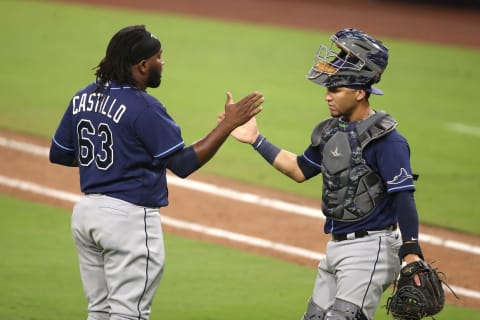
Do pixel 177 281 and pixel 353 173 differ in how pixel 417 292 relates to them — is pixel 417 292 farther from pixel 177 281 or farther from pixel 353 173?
pixel 177 281

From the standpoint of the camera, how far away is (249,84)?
15.6m

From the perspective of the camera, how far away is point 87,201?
5.23m

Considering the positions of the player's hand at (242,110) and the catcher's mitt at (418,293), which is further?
the player's hand at (242,110)

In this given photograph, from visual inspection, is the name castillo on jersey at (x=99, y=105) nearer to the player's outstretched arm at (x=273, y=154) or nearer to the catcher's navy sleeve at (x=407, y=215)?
the player's outstretched arm at (x=273, y=154)

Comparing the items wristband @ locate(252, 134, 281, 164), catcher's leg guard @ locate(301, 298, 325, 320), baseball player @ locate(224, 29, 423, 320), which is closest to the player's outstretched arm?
wristband @ locate(252, 134, 281, 164)

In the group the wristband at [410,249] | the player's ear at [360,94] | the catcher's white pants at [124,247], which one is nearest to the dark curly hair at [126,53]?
the catcher's white pants at [124,247]

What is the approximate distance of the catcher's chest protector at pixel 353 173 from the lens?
5.34 m

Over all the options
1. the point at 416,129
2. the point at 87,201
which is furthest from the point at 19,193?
the point at 416,129

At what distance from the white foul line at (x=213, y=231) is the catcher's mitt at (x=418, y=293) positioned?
8.93 feet

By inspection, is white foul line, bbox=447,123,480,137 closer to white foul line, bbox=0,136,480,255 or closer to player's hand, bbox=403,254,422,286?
white foul line, bbox=0,136,480,255

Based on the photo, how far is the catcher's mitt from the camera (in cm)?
507

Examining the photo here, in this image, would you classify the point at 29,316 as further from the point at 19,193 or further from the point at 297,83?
the point at 297,83

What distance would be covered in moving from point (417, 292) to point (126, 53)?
6.44 ft

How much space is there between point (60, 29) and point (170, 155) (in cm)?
1474
